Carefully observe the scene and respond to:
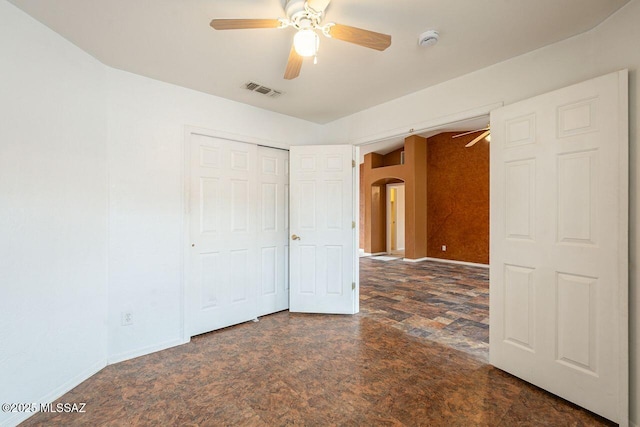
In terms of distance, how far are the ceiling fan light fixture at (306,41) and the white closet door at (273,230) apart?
1.99 m

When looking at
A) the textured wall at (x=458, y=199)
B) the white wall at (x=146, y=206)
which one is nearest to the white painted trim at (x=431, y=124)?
the white wall at (x=146, y=206)

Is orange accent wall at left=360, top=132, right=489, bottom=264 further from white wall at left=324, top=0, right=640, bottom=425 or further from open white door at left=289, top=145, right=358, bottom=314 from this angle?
white wall at left=324, top=0, right=640, bottom=425

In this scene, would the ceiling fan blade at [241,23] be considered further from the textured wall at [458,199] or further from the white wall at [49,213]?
the textured wall at [458,199]

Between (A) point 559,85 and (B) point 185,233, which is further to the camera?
(B) point 185,233

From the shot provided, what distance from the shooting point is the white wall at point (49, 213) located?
170cm

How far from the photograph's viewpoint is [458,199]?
23.7 feet

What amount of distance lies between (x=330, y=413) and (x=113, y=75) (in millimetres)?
3228

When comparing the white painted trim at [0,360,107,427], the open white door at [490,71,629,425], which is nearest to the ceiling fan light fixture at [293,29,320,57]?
the open white door at [490,71,629,425]

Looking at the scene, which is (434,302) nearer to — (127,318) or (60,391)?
(127,318)

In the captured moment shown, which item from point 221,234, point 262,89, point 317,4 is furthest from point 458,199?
point 317,4

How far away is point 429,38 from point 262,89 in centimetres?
167

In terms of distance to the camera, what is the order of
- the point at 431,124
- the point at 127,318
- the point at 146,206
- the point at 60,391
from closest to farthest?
the point at 60,391, the point at 127,318, the point at 146,206, the point at 431,124

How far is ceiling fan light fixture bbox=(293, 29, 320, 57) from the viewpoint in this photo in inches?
60.3

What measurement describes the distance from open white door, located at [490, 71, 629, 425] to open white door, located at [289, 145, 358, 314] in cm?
163
